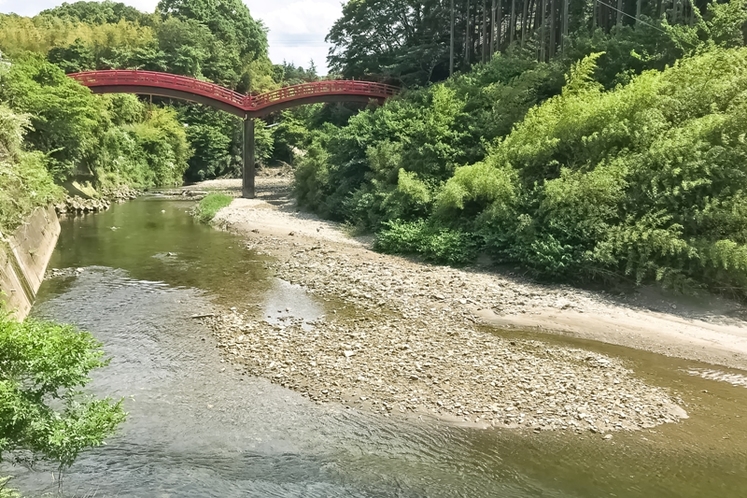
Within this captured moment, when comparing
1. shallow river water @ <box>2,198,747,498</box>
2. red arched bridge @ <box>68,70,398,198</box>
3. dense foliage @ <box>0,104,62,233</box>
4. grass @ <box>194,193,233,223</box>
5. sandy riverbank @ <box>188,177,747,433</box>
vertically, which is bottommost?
shallow river water @ <box>2,198,747,498</box>

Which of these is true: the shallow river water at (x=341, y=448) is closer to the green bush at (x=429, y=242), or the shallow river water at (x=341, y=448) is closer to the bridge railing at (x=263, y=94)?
the green bush at (x=429, y=242)

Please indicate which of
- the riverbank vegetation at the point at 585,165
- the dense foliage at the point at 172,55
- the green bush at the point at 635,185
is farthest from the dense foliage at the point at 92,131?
the green bush at the point at 635,185

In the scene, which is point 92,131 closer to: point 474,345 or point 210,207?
point 210,207

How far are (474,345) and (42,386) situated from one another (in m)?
8.04

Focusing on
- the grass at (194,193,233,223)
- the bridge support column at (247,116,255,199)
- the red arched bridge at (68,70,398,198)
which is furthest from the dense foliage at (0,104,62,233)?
the bridge support column at (247,116,255,199)

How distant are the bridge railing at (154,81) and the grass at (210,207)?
6.20 m

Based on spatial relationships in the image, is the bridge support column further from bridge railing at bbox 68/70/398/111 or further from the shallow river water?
the shallow river water

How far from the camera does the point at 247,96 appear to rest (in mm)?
34281

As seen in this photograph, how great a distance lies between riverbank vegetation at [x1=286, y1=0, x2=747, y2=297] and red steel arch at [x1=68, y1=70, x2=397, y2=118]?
9.47 m

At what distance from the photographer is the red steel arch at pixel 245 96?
31.9 meters

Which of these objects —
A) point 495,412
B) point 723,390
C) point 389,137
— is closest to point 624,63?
point 389,137

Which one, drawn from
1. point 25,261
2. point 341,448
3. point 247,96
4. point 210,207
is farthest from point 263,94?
point 341,448

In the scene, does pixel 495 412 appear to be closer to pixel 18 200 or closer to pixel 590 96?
pixel 590 96

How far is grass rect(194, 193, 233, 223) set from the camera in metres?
27.6
